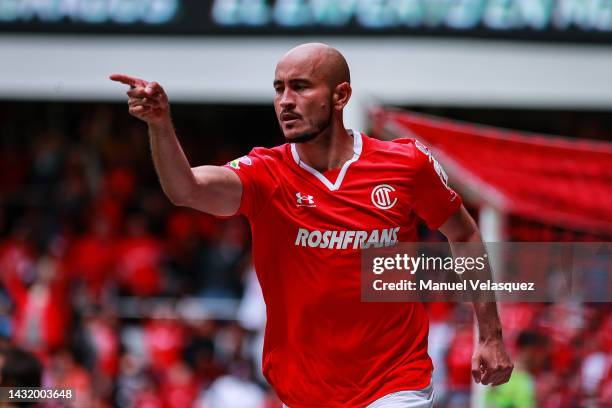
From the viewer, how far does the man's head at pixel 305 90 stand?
16.4 feet

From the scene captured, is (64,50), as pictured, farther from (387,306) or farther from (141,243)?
(387,306)

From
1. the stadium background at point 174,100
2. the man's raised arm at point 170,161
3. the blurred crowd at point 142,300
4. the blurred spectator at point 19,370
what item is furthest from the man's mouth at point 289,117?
Answer: the stadium background at point 174,100

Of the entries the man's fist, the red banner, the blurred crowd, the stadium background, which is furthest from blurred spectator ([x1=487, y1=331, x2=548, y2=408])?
the man's fist

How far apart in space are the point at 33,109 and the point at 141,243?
460 cm

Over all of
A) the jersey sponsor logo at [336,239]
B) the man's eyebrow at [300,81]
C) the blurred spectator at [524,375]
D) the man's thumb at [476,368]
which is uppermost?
the man's eyebrow at [300,81]

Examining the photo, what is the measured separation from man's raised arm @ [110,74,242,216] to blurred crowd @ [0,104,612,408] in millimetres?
5202

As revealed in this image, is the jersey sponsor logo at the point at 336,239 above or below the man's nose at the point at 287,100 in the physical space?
below

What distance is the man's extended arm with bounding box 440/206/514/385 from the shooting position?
5242mm

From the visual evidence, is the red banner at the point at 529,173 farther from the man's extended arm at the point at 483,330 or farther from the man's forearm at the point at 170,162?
the man's forearm at the point at 170,162

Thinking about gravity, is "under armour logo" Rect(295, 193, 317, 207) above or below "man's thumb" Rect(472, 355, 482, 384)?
above

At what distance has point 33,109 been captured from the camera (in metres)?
19.0

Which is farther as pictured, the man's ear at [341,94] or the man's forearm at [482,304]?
the man's forearm at [482,304]

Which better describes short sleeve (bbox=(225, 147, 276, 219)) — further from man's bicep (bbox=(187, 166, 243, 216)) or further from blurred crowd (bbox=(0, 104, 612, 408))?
blurred crowd (bbox=(0, 104, 612, 408))

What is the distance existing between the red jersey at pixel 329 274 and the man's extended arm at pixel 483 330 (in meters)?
0.24
